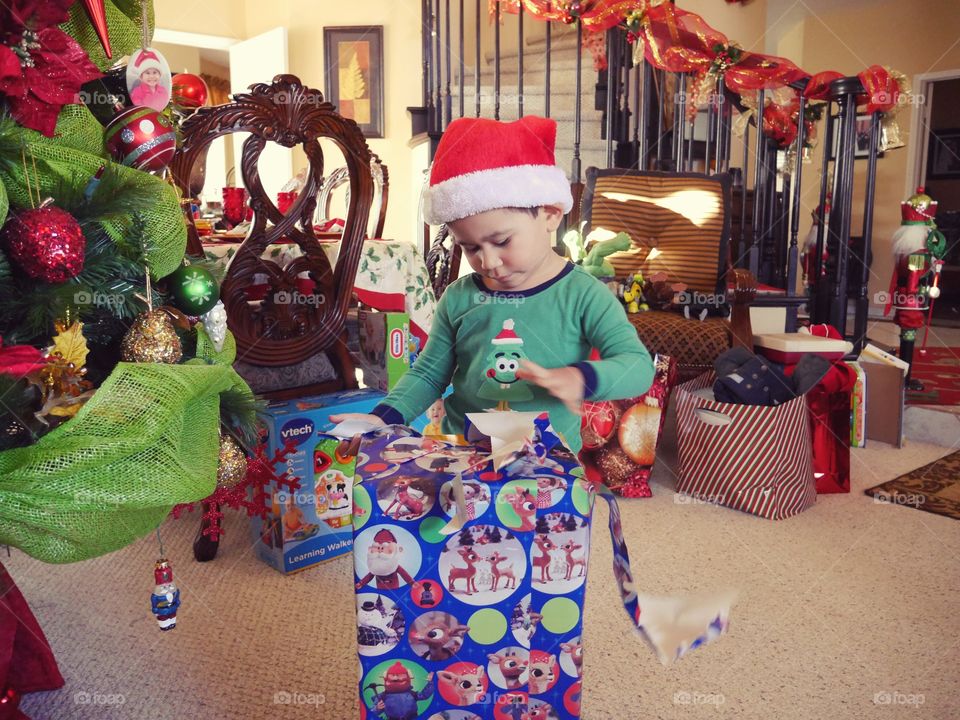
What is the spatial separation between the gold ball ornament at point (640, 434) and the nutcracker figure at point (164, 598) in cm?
148

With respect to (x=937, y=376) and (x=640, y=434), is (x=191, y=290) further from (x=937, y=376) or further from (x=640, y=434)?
(x=937, y=376)

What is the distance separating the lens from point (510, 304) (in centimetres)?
117

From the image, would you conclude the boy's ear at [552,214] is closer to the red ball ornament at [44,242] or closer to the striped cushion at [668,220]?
the red ball ornament at [44,242]

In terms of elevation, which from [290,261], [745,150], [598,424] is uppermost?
[745,150]

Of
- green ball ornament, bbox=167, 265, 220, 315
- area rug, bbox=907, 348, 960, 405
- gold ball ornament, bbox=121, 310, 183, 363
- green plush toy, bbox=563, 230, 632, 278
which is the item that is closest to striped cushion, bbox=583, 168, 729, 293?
green plush toy, bbox=563, 230, 632, 278

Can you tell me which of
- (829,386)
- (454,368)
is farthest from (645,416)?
(454,368)

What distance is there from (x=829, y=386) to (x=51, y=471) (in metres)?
2.25

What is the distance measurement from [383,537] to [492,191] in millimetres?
497

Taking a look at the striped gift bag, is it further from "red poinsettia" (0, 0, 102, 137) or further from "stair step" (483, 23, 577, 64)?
→ "stair step" (483, 23, 577, 64)

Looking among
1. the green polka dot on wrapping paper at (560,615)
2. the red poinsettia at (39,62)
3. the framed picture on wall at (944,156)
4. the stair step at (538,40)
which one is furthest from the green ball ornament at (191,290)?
the framed picture on wall at (944,156)

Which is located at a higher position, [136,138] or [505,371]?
[136,138]

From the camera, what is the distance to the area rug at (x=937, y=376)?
3.13 metres

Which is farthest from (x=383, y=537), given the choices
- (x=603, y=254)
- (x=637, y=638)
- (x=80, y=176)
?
(x=603, y=254)

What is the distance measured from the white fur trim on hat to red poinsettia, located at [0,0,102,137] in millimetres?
504
